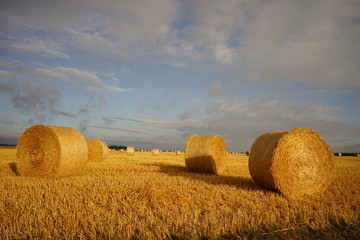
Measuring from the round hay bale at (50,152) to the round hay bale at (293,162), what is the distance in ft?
21.1

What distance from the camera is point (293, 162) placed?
25.6 ft

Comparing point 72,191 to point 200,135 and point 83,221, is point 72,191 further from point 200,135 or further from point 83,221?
point 200,135

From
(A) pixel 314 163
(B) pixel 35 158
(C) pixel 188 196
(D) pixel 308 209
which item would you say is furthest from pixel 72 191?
(A) pixel 314 163

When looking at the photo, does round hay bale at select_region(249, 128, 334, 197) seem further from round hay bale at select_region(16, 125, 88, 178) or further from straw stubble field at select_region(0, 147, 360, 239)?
round hay bale at select_region(16, 125, 88, 178)

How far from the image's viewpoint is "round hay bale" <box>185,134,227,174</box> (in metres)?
11.8

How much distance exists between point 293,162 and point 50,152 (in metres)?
8.24

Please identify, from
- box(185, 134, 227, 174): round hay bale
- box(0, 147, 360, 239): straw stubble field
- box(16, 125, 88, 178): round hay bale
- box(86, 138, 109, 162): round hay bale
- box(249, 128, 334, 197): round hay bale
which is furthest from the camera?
box(86, 138, 109, 162): round hay bale

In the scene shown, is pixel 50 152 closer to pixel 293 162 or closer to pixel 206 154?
pixel 206 154

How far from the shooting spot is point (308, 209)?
5.57 metres

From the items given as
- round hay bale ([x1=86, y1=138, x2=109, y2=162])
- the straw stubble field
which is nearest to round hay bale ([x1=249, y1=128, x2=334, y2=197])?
the straw stubble field

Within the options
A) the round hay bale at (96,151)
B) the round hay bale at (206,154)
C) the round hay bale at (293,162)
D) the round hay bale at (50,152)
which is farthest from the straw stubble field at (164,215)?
the round hay bale at (96,151)

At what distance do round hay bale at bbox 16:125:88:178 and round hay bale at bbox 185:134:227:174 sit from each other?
479 cm

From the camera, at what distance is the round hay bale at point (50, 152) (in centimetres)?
939

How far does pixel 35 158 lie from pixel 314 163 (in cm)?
969
